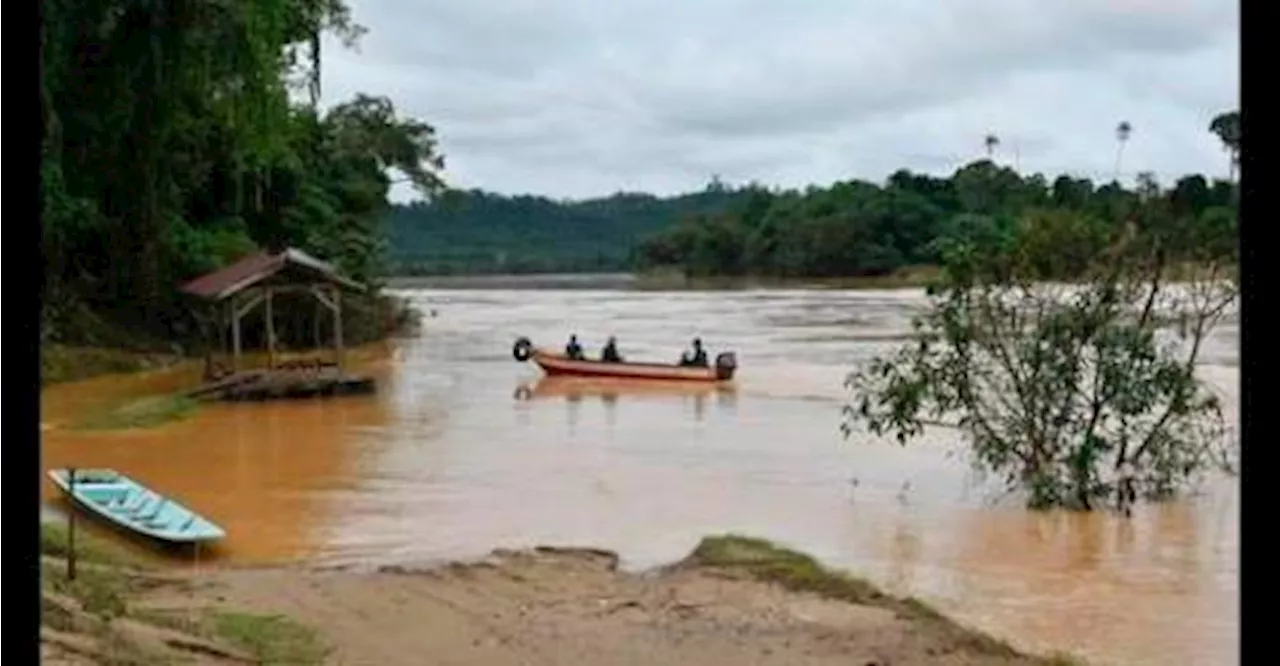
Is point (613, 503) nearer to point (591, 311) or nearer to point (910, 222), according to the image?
point (591, 311)

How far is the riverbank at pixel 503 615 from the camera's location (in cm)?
720

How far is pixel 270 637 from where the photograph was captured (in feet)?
24.6

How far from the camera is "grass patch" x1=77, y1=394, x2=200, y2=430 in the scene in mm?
19984

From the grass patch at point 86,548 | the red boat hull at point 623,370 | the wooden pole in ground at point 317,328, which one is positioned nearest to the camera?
the grass patch at point 86,548

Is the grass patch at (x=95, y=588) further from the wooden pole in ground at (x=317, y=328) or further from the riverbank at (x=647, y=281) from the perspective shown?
the riverbank at (x=647, y=281)

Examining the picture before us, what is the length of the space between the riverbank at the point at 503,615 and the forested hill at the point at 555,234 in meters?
64.5

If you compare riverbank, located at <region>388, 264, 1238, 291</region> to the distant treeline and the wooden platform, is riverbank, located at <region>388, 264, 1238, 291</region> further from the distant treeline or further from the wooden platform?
the wooden platform

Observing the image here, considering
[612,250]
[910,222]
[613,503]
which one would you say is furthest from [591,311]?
[613,503]

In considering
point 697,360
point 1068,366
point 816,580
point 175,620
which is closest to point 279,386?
point 697,360

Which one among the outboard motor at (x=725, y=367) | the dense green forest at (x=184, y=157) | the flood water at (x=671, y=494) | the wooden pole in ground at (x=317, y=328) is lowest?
the flood water at (x=671, y=494)

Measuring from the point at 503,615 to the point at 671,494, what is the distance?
6352 mm

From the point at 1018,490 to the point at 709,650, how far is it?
6.96 metres

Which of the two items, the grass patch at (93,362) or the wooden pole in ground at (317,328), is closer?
the grass patch at (93,362)

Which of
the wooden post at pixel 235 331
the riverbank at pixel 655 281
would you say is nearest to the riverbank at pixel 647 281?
the riverbank at pixel 655 281
